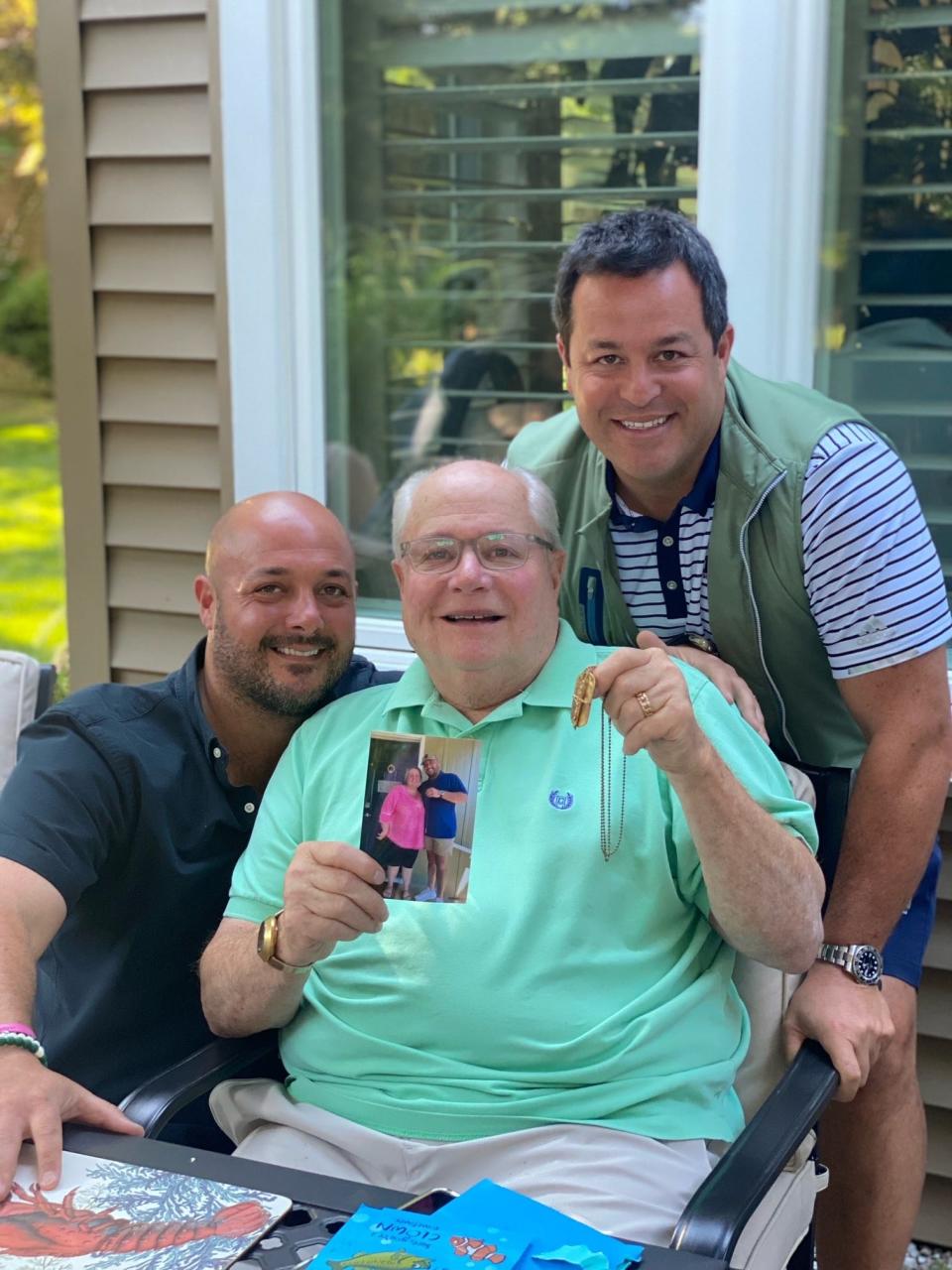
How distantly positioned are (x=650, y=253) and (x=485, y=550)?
497 millimetres

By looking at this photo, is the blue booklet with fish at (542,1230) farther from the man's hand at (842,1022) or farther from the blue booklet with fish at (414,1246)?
the man's hand at (842,1022)

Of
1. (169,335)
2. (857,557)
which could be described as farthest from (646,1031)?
(169,335)

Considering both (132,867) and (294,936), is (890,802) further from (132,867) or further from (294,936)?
(132,867)

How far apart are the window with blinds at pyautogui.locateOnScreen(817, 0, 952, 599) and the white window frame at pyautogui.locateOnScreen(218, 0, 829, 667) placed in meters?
0.05

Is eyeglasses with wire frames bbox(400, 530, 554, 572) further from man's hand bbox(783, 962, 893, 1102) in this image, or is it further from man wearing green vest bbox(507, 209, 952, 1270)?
man's hand bbox(783, 962, 893, 1102)

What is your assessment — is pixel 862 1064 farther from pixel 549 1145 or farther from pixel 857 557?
pixel 857 557

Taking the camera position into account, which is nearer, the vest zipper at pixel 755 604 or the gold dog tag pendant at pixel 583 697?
the gold dog tag pendant at pixel 583 697

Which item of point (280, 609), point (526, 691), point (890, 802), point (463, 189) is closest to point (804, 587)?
point (890, 802)

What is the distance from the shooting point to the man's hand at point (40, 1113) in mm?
1520

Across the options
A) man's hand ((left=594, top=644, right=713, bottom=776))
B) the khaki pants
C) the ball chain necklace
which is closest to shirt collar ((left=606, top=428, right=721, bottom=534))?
the ball chain necklace

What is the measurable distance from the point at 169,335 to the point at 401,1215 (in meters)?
2.36

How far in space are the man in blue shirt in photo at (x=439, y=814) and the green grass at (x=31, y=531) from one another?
4.50m

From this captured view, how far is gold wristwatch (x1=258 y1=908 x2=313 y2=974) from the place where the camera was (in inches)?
70.9

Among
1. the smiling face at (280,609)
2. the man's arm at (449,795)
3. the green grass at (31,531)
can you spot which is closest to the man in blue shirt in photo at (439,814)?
the man's arm at (449,795)
